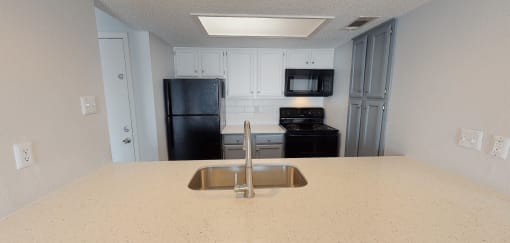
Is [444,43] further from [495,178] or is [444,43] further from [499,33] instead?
[495,178]

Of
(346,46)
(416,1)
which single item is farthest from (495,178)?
(346,46)

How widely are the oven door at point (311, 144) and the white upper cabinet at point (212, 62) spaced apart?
1394 millimetres

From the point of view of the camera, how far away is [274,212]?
2.81ft

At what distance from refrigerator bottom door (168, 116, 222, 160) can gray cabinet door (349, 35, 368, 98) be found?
1.71 meters

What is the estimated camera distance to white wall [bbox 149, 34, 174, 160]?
93.3 inches

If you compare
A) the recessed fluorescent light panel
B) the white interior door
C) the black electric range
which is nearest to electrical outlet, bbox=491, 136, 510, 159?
the recessed fluorescent light panel

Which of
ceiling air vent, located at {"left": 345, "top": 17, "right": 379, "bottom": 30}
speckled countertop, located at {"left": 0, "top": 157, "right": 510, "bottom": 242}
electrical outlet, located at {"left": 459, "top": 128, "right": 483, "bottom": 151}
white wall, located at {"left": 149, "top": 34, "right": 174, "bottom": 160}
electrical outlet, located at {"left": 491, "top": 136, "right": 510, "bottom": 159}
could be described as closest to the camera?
speckled countertop, located at {"left": 0, "top": 157, "right": 510, "bottom": 242}

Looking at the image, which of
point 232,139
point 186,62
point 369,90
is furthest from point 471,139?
point 186,62

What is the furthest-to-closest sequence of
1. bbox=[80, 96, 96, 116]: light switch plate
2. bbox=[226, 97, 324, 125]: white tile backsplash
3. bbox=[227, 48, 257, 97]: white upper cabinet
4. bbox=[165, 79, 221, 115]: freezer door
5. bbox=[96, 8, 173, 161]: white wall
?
bbox=[226, 97, 324, 125]: white tile backsplash, bbox=[227, 48, 257, 97]: white upper cabinet, bbox=[165, 79, 221, 115]: freezer door, bbox=[96, 8, 173, 161]: white wall, bbox=[80, 96, 96, 116]: light switch plate

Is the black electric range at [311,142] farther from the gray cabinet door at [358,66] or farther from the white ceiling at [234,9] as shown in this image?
the white ceiling at [234,9]

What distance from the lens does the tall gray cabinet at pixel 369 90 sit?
74.9 inches

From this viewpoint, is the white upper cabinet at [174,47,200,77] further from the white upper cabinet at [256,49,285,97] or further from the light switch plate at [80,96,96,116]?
the light switch plate at [80,96,96,116]

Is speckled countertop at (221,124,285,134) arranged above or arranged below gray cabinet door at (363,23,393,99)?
below

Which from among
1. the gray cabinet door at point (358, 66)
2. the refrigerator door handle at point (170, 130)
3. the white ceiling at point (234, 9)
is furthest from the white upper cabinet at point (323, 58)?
the refrigerator door handle at point (170, 130)
